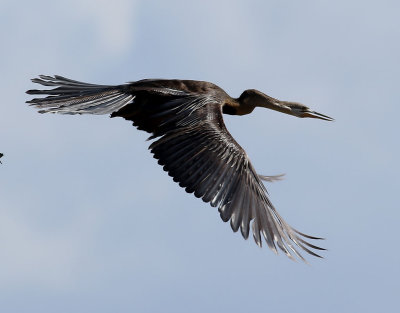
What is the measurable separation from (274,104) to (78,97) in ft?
9.09

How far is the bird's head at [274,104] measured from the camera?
37.2 feet

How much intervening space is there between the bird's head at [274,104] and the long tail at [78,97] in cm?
165

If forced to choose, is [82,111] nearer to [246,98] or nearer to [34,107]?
[34,107]

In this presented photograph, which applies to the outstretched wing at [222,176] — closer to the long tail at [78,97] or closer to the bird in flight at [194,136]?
the bird in flight at [194,136]

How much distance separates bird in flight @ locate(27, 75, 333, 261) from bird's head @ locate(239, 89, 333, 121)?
33 cm

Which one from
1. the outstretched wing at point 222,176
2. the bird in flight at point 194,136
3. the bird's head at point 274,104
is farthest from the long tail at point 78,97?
the bird's head at point 274,104

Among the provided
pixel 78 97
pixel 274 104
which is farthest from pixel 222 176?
pixel 274 104

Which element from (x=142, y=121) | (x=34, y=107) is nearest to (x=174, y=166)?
(x=142, y=121)

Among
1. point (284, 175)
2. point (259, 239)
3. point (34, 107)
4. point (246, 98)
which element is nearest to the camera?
point (259, 239)

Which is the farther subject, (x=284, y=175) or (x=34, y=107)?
(x=284, y=175)

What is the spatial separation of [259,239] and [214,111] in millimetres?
1827

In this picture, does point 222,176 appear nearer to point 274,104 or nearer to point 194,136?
point 194,136

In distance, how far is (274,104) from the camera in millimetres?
11820

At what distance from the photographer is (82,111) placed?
9.81m
